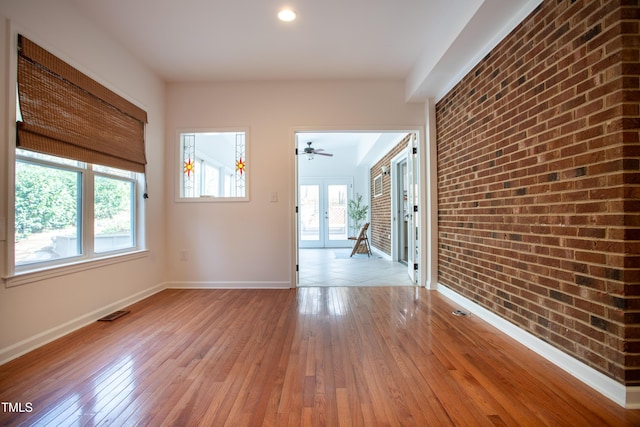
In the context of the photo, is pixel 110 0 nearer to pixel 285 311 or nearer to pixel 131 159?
pixel 131 159

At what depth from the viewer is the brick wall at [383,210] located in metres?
6.28

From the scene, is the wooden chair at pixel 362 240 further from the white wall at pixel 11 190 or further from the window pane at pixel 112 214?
the window pane at pixel 112 214

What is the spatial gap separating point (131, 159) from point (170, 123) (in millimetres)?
949

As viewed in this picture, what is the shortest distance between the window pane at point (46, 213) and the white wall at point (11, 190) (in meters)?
0.17

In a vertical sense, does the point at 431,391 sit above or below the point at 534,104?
below

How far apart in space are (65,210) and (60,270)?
48cm

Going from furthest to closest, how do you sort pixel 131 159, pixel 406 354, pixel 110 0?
pixel 131 159 < pixel 110 0 < pixel 406 354

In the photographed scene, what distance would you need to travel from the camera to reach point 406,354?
189cm

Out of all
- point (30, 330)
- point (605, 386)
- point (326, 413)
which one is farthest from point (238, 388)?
point (605, 386)

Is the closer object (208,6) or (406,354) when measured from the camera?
(406,354)

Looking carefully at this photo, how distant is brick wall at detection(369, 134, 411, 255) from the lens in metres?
6.28

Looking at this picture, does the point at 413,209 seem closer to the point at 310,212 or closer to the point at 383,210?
the point at 383,210

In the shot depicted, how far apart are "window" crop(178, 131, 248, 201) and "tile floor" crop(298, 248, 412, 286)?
163 centimetres

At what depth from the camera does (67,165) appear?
233 centimetres
